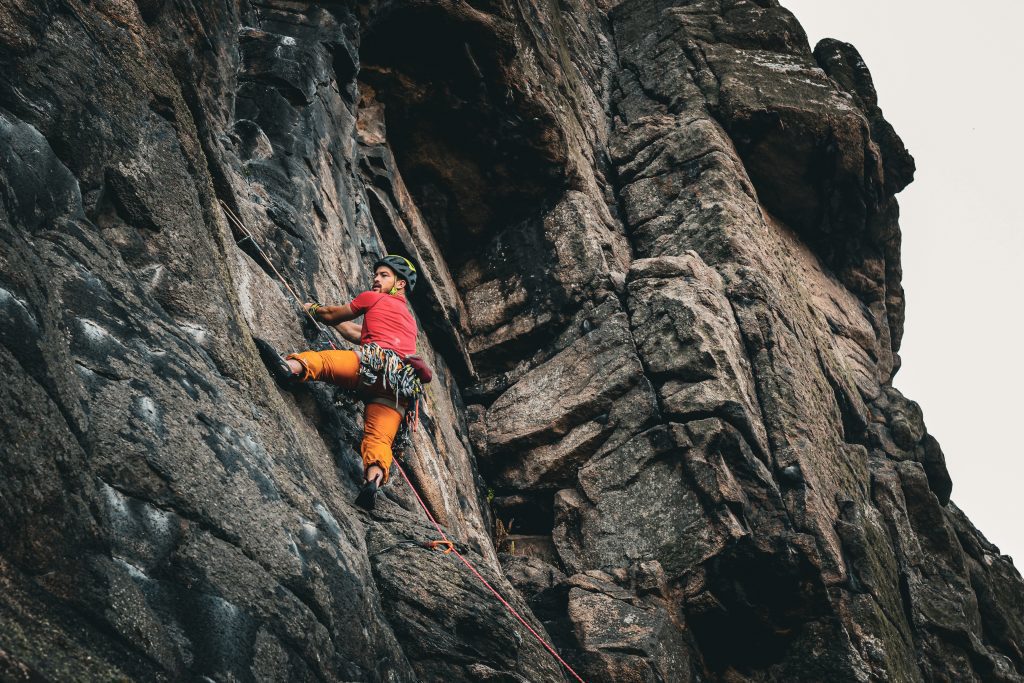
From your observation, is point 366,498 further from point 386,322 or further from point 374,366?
point 386,322

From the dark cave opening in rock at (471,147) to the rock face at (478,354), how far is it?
0.16ft

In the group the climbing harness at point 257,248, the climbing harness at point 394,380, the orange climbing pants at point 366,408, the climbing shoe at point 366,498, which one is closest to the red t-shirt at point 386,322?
the climbing harness at point 394,380

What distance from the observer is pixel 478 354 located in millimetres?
13367

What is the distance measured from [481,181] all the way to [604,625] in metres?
7.36

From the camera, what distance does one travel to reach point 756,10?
1925 centimetres

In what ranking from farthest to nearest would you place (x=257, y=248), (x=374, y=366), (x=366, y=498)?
(x=257, y=248)
(x=374, y=366)
(x=366, y=498)

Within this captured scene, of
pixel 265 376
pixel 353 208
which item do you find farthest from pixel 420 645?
pixel 353 208

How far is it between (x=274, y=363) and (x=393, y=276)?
247 cm

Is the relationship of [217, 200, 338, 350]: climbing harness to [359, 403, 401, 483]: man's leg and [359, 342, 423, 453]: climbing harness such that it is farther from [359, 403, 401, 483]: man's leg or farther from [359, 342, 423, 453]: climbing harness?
[359, 403, 401, 483]: man's leg

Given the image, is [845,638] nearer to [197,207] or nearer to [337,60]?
[197,207]

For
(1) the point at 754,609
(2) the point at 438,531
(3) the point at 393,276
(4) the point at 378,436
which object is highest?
(3) the point at 393,276

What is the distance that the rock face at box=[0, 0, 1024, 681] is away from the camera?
430cm

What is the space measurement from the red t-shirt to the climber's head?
40cm

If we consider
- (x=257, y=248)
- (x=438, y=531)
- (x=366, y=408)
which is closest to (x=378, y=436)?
(x=366, y=408)
